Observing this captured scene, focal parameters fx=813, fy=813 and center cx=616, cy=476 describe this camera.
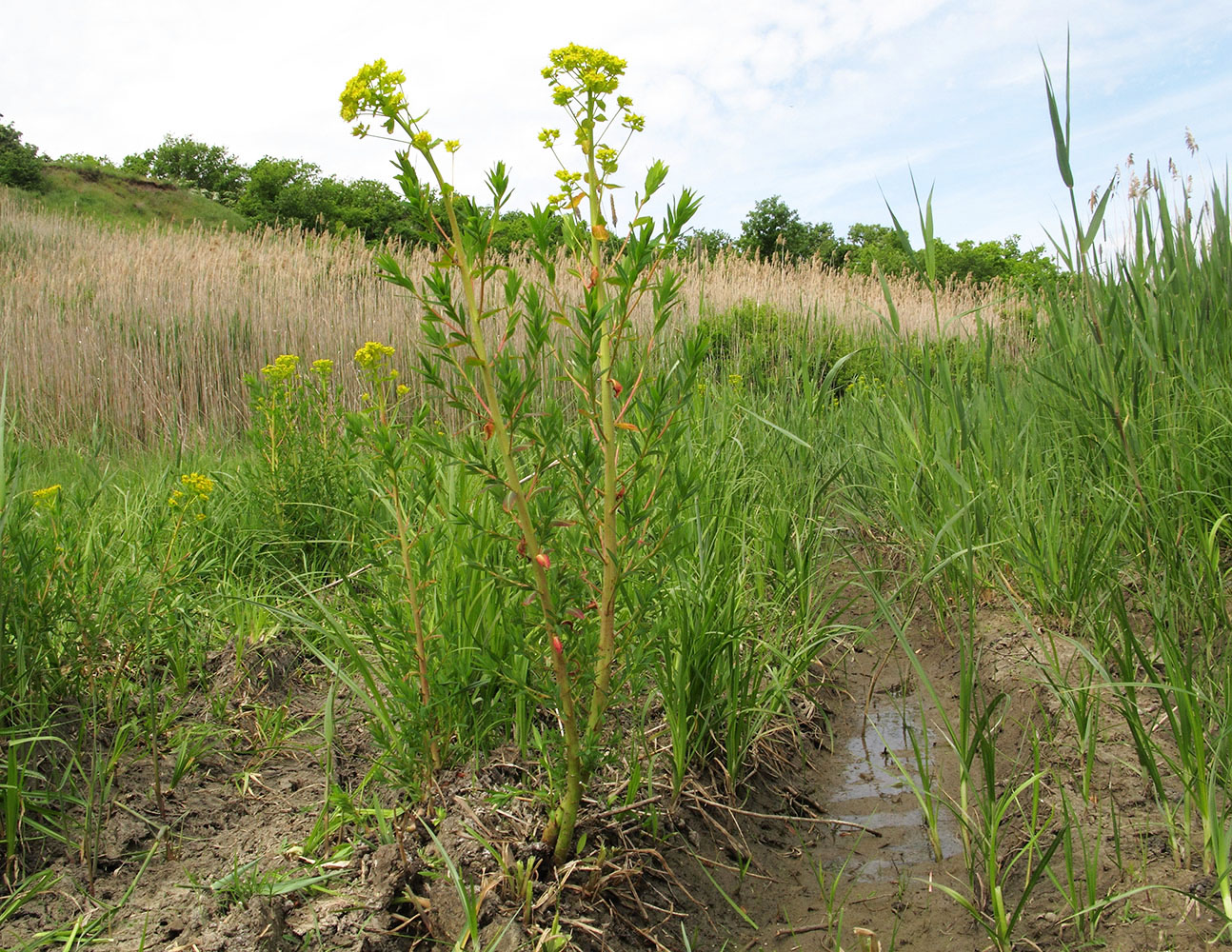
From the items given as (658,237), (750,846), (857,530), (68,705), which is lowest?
(750,846)

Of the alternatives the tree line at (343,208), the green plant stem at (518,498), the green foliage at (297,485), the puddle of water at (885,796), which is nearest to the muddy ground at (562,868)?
the puddle of water at (885,796)

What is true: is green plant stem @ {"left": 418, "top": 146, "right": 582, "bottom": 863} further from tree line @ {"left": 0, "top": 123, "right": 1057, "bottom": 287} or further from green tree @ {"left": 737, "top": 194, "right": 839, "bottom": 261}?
green tree @ {"left": 737, "top": 194, "right": 839, "bottom": 261}

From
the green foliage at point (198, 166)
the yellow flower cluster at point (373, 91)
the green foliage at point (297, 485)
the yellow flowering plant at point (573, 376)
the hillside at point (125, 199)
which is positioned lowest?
the green foliage at point (297, 485)

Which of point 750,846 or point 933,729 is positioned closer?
point 750,846

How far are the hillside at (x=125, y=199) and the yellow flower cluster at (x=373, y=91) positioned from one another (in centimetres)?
2823

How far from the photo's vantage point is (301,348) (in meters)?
7.73

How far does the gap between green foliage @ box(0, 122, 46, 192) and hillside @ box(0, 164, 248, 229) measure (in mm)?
510

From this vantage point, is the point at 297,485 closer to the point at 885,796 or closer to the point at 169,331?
the point at 885,796

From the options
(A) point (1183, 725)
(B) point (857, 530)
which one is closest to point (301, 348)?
(B) point (857, 530)

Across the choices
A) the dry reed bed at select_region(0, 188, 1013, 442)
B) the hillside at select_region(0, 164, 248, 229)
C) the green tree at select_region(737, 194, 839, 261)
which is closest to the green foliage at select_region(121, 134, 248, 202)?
the hillside at select_region(0, 164, 248, 229)

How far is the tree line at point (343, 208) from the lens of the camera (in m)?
25.6

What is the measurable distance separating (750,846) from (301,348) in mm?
7011

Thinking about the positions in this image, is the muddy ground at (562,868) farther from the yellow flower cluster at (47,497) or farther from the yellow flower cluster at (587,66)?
the yellow flower cluster at (587,66)

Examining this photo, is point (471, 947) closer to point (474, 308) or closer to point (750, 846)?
point (750, 846)
